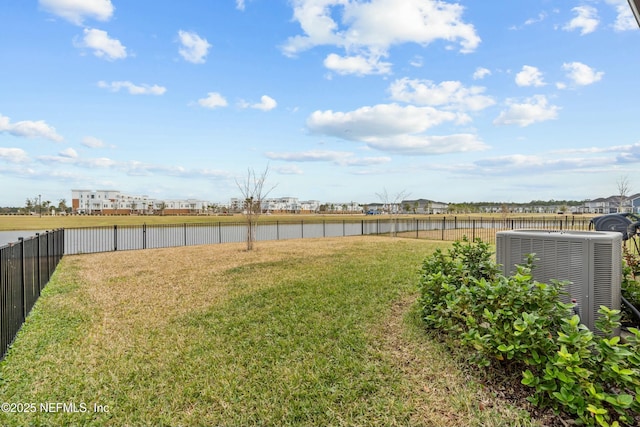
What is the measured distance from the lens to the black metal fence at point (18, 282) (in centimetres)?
374

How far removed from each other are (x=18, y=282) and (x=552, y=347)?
637 centimetres

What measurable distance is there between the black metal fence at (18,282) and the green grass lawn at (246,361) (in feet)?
0.62

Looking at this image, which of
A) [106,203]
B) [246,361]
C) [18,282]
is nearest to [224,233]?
[18,282]

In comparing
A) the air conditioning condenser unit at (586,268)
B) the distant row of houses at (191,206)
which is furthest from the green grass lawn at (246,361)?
the distant row of houses at (191,206)

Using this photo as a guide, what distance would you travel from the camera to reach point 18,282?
455 centimetres

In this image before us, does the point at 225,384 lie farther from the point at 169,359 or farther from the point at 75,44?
the point at 75,44

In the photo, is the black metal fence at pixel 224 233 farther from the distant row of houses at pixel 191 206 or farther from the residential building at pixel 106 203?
the residential building at pixel 106 203

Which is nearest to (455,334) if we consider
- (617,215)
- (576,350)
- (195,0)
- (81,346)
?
(576,350)

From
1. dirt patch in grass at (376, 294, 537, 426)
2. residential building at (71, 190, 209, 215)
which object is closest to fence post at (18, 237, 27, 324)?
dirt patch in grass at (376, 294, 537, 426)

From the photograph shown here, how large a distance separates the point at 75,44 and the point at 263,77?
5.49 metres

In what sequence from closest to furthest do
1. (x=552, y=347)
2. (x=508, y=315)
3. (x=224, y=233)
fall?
(x=552, y=347), (x=508, y=315), (x=224, y=233)

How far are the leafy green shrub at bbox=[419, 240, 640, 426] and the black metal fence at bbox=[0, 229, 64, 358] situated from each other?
16.1ft

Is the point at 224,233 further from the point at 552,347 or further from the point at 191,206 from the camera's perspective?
the point at 191,206

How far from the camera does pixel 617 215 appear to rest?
4.06m
